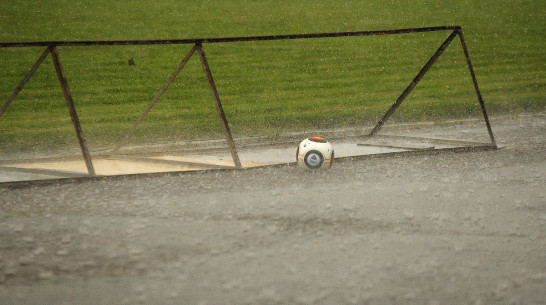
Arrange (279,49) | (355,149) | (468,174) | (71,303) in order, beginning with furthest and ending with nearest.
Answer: (279,49)
(355,149)
(468,174)
(71,303)

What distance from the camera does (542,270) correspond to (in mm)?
3484

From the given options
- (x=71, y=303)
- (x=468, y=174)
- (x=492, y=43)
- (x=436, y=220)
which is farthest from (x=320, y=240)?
(x=492, y=43)

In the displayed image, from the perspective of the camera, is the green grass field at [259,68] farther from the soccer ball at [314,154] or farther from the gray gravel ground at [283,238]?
the gray gravel ground at [283,238]

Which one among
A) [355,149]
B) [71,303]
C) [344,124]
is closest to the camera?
[71,303]

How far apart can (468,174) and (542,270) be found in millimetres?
2365

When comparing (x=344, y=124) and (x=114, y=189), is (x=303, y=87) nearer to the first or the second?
(x=344, y=124)

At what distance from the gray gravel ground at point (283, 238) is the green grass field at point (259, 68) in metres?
2.85

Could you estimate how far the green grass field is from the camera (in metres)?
9.20

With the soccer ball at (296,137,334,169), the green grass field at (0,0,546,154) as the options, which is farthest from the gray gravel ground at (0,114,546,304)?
the green grass field at (0,0,546,154)

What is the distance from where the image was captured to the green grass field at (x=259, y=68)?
9.20 m

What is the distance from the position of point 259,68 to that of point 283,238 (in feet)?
30.6

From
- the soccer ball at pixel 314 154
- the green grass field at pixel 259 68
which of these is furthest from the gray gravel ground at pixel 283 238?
the green grass field at pixel 259 68

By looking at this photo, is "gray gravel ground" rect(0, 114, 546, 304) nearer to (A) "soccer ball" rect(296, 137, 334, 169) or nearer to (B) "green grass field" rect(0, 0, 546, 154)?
(A) "soccer ball" rect(296, 137, 334, 169)

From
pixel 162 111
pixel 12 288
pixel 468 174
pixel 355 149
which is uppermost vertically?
pixel 162 111
